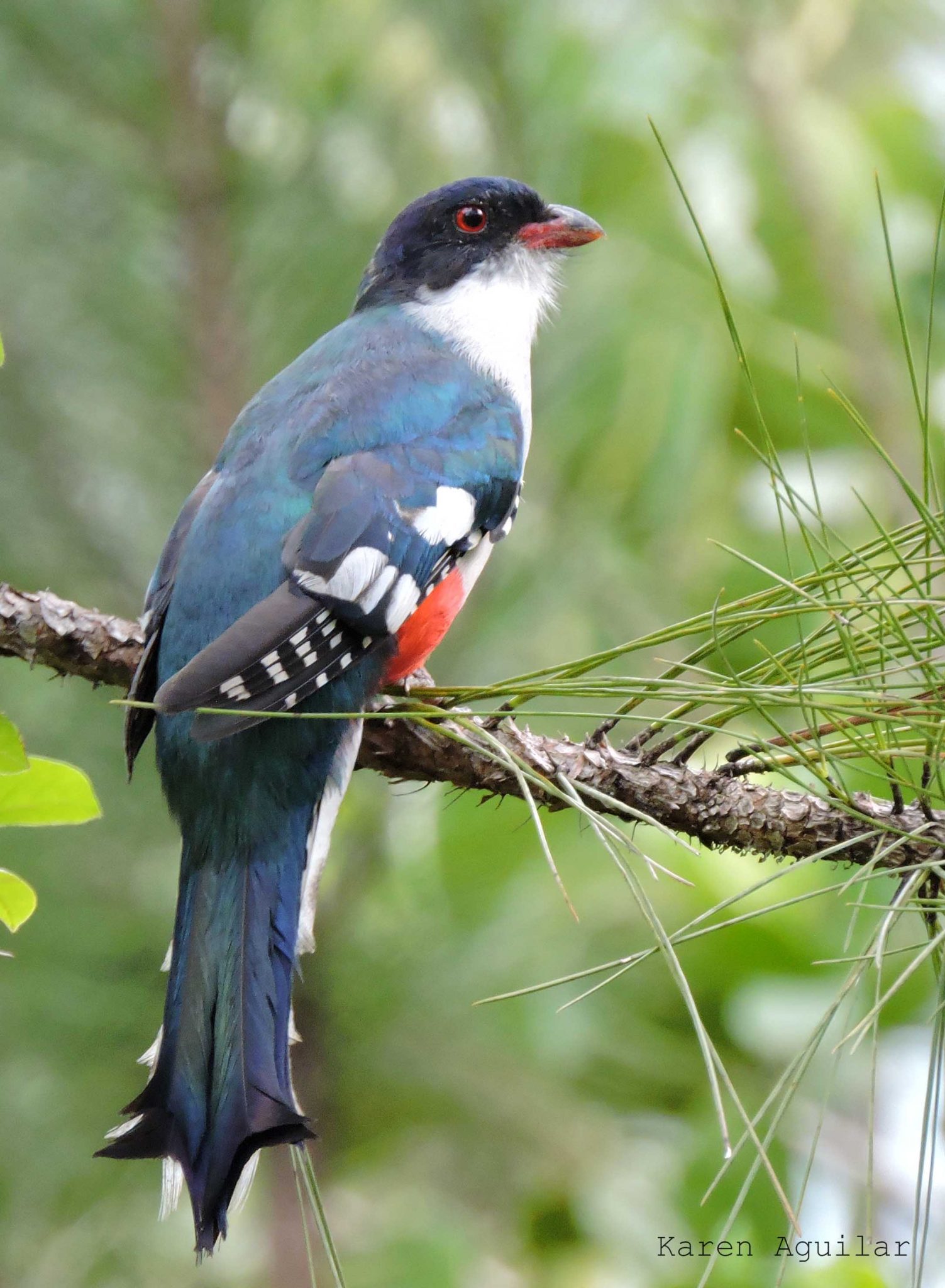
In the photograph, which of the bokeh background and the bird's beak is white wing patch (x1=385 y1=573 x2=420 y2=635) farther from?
the bird's beak

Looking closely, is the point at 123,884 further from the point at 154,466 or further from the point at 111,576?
the point at 154,466

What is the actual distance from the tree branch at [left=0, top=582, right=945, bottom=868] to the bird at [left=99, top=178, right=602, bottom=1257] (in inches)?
5.9

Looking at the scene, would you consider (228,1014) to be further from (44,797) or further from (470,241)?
(470,241)

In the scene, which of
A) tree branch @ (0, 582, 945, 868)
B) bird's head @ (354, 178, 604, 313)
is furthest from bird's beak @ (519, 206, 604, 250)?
tree branch @ (0, 582, 945, 868)

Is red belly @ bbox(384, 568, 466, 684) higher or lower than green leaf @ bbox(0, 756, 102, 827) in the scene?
higher

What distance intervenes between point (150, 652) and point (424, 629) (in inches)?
19.7

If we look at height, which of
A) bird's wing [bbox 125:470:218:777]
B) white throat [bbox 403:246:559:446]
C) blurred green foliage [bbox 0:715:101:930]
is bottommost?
blurred green foliage [bbox 0:715:101:930]

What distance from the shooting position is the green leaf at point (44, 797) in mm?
1477

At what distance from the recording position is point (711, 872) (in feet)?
10.8

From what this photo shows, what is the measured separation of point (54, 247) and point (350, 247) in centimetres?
75

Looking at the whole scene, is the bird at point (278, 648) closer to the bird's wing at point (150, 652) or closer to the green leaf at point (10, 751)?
the bird's wing at point (150, 652)

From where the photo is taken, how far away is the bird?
2066 millimetres

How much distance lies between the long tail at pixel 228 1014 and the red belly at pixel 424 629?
0.28 m

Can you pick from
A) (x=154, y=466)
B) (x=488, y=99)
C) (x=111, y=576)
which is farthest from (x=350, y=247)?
(x=111, y=576)
